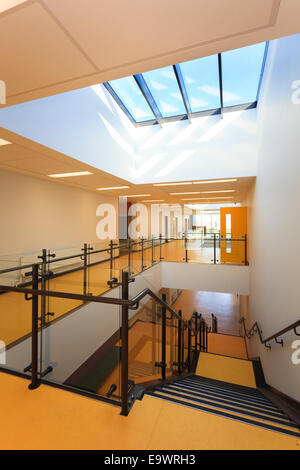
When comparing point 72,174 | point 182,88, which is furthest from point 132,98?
point 72,174

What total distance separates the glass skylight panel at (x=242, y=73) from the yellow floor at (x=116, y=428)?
588cm

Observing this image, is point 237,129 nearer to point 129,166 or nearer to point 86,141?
point 129,166

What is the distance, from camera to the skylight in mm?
4816

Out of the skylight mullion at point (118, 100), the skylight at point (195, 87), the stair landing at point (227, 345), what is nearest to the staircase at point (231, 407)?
the stair landing at point (227, 345)

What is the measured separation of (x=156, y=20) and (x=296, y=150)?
209cm

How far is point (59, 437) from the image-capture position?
3.68 ft

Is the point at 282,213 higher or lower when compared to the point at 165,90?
lower

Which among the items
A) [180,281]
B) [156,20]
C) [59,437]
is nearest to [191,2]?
[156,20]

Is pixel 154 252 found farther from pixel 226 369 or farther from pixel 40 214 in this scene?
pixel 226 369

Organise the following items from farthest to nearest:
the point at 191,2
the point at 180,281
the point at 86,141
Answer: the point at 180,281
the point at 86,141
the point at 191,2

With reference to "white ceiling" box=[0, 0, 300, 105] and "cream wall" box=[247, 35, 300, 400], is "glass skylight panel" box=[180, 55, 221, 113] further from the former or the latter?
"white ceiling" box=[0, 0, 300, 105]

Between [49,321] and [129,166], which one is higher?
[129,166]

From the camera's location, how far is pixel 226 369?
5082 mm

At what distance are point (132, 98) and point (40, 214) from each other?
163 inches
